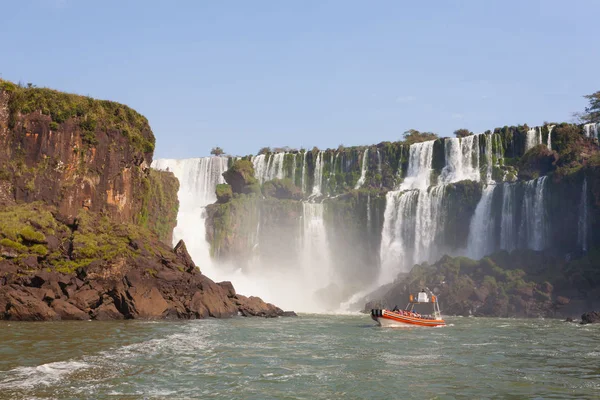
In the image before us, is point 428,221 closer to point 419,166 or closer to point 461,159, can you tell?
point 461,159

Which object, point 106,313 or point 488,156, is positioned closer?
point 106,313

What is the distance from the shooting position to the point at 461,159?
287 ft

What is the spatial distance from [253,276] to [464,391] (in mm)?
64610

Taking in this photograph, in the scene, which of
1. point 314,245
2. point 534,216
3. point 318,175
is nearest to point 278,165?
point 318,175

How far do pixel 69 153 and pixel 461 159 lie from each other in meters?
52.4

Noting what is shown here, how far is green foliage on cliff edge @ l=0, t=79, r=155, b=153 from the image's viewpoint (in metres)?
53.9

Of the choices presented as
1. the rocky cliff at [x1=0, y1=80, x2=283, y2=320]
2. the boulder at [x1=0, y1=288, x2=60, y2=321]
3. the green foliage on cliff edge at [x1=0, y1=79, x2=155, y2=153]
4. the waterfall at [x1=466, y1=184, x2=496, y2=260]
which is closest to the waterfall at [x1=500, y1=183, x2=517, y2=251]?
the waterfall at [x1=466, y1=184, x2=496, y2=260]

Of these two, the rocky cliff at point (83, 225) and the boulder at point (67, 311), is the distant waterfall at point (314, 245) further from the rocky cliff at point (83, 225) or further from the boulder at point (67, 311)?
the boulder at point (67, 311)

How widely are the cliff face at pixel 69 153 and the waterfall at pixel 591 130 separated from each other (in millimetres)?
52271

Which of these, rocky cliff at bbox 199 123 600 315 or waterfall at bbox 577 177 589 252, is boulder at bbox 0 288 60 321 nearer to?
rocky cliff at bbox 199 123 600 315

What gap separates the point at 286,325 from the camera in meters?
46.7

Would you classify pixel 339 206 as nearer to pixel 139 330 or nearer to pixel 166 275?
pixel 166 275

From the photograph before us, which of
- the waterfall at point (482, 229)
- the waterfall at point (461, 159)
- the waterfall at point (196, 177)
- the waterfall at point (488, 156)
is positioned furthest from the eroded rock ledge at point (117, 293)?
the waterfall at point (488, 156)

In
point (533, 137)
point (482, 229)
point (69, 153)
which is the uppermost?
point (533, 137)
